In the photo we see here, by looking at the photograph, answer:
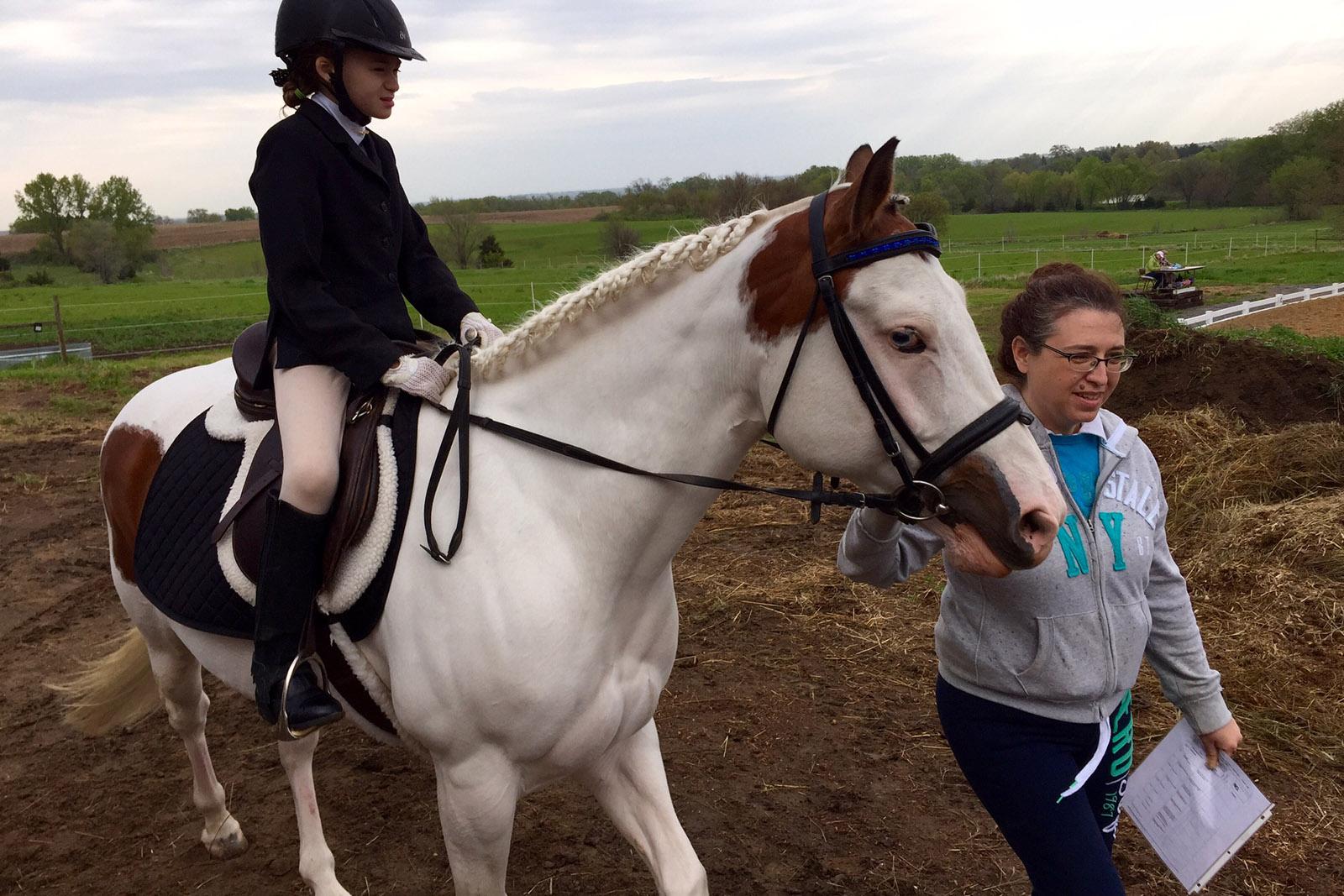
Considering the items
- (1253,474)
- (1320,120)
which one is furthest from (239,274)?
(1320,120)

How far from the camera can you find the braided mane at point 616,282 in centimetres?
206

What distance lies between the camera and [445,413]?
97.3 inches

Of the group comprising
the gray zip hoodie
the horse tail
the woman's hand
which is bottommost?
the horse tail

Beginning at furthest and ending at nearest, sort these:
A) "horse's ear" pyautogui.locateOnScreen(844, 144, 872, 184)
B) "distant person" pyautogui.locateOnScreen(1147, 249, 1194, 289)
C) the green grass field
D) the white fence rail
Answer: the green grass field < "distant person" pyautogui.locateOnScreen(1147, 249, 1194, 289) < the white fence rail < "horse's ear" pyautogui.locateOnScreen(844, 144, 872, 184)

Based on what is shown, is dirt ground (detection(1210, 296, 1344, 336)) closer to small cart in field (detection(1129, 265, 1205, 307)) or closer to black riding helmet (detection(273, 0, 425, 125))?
small cart in field (detection(1129, 265, 1205, 307))

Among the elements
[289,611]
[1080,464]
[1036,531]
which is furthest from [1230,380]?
[289,611]

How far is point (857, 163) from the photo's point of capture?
6.65 feet

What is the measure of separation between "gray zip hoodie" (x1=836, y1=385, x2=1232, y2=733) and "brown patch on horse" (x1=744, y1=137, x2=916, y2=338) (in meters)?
0.64

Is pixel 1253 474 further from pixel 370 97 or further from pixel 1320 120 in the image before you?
pixel 1320 120

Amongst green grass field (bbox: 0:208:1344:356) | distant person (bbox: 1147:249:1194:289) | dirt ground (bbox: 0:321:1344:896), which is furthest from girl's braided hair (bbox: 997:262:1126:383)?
distant person (bbox: 1147:249:1194:289)

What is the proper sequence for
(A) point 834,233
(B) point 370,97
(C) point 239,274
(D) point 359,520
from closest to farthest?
(A) point 834,233, (D) point 359,520, (B) point 370,97, (C) point 239,274

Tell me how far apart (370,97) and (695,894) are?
232 cm

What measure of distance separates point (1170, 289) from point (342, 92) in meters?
20.4

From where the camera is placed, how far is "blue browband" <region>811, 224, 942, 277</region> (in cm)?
182
